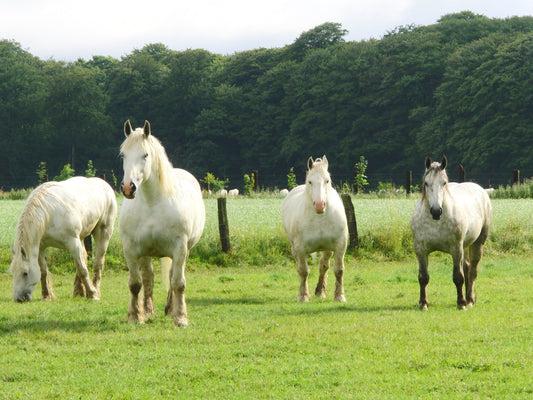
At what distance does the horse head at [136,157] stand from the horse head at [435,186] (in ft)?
11.9

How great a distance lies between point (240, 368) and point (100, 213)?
6.45 metres

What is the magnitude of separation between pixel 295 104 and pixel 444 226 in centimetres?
5722

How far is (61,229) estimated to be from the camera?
35.3 ft

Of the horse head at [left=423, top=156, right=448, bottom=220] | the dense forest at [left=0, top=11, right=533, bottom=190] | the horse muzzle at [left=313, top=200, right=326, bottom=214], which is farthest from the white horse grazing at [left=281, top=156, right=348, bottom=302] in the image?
the dense forest at [left=0, top=11, right=533, bottom=190]

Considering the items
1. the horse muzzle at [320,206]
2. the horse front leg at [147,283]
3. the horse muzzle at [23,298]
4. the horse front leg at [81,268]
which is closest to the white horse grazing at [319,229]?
the horse muzzle at [320,206]

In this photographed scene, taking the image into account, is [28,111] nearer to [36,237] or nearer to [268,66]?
[268,66]

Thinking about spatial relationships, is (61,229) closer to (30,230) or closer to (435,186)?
(30,230)

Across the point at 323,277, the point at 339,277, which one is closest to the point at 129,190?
the point at 339,277

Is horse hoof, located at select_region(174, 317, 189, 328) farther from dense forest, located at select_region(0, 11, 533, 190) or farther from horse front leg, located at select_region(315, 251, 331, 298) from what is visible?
dense forest, located at select_region(0, 11, 533, 190)

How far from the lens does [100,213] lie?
12.0 meters

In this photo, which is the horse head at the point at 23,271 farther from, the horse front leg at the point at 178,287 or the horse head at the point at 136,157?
the horse head at the point at 136,157

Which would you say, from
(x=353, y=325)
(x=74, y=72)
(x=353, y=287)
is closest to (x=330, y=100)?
(x=74, y=72)

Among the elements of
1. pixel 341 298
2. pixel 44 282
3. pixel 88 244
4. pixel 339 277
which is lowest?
pixel 341 298

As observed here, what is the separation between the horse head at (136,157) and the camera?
7816 mm
